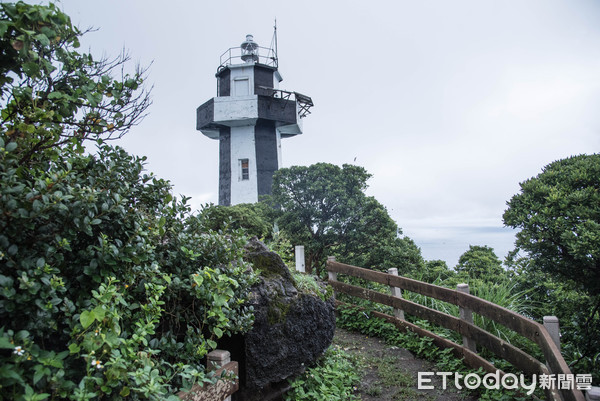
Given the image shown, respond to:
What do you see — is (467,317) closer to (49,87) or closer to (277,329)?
(277,329)

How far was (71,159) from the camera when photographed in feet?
8.10

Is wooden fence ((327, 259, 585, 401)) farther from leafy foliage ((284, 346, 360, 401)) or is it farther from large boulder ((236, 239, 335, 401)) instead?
large boulder ((236, 239, 335, 401))

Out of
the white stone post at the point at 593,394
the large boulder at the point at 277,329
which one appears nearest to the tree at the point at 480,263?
the large boulder at the point at 277,329

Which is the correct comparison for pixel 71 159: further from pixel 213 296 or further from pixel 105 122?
pixel 213 296

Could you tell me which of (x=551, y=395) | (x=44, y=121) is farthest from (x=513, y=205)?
(x=44, y=121)

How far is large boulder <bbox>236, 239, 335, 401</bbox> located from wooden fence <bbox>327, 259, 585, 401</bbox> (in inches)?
72.1

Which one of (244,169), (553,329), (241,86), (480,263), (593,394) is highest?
(241,86)

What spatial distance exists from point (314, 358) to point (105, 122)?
3.22 metres

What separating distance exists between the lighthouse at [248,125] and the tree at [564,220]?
14.5m

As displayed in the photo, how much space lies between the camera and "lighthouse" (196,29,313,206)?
18.8 metres

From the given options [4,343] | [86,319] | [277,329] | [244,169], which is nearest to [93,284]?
[86,319]

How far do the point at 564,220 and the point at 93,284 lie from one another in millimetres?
4847

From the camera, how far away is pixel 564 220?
4.51m

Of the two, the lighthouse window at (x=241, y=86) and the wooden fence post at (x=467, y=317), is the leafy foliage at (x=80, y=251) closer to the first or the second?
the wooden fence post at (x=467, y=317)
